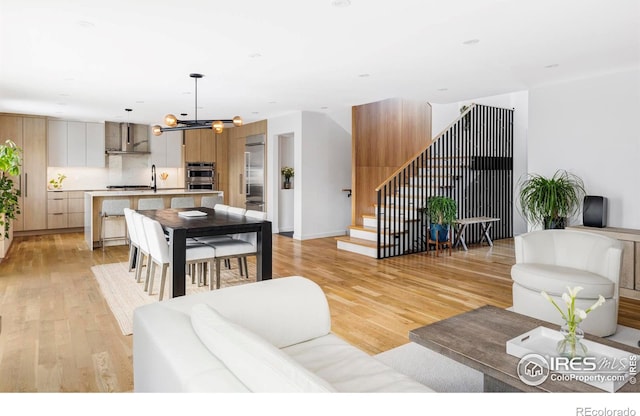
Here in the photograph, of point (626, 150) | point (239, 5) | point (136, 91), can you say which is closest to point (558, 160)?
point (626, 150)

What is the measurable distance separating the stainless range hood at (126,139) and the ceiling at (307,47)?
123 inches

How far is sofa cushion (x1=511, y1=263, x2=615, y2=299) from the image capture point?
126 inches

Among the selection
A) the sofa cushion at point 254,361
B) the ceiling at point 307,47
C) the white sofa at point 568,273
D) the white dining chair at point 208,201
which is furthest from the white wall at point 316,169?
the sofa cushion at point 254,361

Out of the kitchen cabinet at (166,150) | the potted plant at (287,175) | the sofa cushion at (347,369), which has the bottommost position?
the sofa cushion at (347,369)

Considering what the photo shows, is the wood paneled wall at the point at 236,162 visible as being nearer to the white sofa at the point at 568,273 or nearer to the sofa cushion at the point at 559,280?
the white sofa at the point at 568,273

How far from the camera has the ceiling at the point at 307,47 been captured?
3105 mm

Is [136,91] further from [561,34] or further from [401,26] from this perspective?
[561,34]

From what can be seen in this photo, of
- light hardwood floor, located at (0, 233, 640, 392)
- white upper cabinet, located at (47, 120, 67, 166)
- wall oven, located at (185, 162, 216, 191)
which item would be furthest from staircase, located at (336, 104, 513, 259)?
white upper cabinet, located at (47, 120, 67, 166)

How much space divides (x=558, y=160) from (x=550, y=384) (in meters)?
4.55

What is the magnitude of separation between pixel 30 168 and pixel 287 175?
16.7ft

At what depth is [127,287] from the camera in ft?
15.2

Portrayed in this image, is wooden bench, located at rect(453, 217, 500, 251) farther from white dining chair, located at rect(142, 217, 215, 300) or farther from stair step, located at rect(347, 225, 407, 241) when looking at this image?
white dining chair, located at rect(142, 217, 215, 300)

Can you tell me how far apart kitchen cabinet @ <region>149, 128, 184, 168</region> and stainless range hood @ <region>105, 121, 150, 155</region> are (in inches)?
6.6

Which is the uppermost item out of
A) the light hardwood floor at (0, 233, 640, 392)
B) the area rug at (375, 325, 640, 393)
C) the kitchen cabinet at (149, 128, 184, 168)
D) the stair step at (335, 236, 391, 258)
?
the kitchen cabinet at (149, 128, 184, 168)
